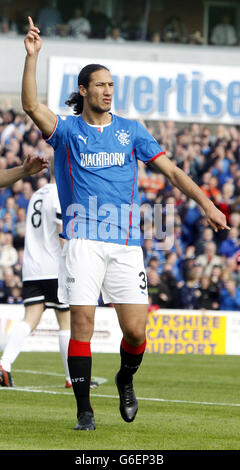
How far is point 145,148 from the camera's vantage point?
23.8 feet

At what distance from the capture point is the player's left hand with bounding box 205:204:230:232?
686 centimetres

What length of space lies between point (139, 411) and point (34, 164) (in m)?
2.31

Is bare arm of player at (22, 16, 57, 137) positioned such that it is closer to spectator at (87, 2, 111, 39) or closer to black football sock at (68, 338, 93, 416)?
black football sock at (68, 338, 93, 416)

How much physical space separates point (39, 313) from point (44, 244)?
2.50 ft

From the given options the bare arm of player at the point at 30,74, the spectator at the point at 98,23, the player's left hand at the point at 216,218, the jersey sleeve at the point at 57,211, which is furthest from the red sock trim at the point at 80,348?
the spectator at the point at 98,23

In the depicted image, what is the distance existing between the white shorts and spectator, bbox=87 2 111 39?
812 inches

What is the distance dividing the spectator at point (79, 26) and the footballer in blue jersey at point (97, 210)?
20162 millimetres

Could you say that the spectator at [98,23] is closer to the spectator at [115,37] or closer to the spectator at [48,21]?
the spectator at [115,37]

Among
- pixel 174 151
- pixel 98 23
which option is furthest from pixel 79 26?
pixel 174 151

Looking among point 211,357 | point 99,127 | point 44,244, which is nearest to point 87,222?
point 99,127

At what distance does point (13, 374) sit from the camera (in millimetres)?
12016

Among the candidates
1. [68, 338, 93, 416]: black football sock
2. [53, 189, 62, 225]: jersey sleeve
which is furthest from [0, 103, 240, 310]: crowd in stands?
[68, 338, 93, 416]: black football sock

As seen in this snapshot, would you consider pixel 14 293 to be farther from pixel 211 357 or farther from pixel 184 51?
pixel 184 51

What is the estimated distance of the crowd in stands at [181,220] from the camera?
18.0 m
